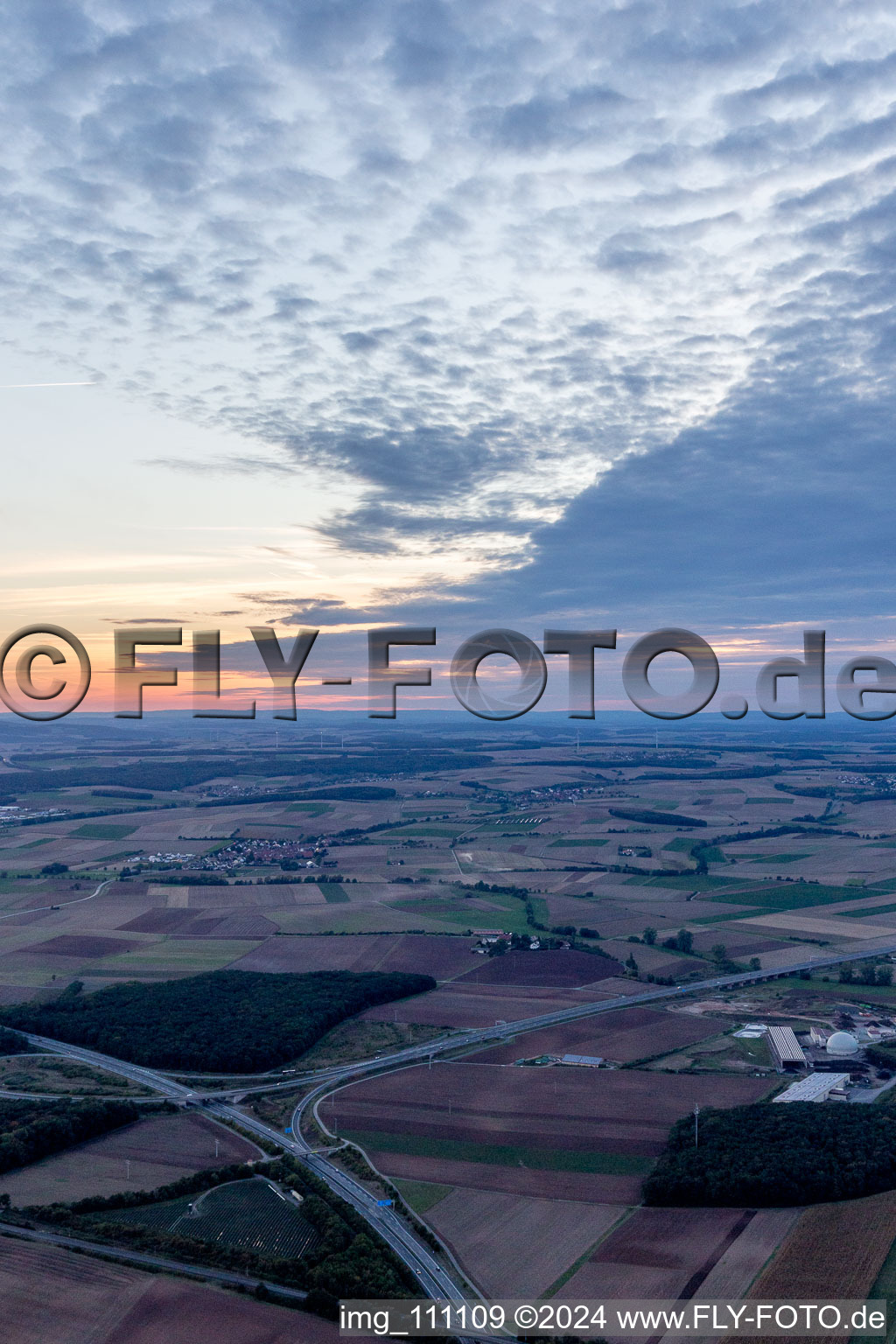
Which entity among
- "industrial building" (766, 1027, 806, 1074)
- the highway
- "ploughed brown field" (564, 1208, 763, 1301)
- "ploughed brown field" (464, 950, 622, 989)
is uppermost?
the highway

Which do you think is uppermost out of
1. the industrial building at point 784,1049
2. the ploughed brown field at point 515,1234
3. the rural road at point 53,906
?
the ploughed brown field at point 515,1234

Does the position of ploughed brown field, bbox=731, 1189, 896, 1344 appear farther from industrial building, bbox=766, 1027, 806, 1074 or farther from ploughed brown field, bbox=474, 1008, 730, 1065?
ploughed brown field, bbox=474, 1008, 730, 1065

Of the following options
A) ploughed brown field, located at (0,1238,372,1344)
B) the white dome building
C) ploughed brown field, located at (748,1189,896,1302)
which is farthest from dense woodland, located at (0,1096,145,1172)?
the white dome building

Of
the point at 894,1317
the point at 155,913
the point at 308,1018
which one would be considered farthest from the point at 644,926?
the point at 894,1317

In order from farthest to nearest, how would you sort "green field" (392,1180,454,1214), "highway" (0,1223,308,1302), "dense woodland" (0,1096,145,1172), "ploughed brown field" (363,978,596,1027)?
"ploughed brown field" (363,978,596,1027)
"dense woodland" (0,1096,145,1172)
"green field" (392,1180,454,1214)
"highway" (0,1223,308,1302)

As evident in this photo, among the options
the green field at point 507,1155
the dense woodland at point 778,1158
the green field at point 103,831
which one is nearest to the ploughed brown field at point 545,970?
the dense woodland at point 778,1158

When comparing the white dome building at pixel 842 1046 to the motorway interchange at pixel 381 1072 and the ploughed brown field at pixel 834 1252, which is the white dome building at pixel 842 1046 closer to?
the motorway interchange at pixel 381 1072

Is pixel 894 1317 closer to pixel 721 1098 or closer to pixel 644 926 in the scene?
pixel 721 1098
